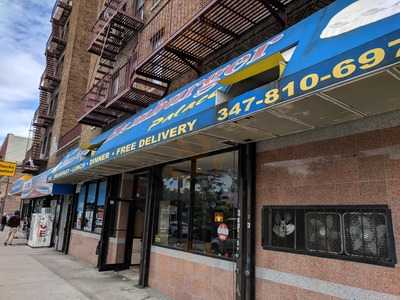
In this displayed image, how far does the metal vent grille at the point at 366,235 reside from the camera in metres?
3.80

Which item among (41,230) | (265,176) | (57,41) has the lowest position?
(41,230)

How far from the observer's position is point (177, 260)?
23.7ft

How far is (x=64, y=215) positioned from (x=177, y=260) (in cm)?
1158

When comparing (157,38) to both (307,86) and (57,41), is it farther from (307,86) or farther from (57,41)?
(57,41)

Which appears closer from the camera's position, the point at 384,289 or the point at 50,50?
the point at 384,289

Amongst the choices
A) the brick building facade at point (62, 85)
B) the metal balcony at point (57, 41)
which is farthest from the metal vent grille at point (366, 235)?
the metal balcony at point (57, 41)

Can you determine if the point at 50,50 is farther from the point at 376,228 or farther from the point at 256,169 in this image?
the point at 376,228

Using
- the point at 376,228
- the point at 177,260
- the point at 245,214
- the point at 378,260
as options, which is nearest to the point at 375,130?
the point at 376,228

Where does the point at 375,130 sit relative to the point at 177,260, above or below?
above

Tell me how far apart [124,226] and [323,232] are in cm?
759

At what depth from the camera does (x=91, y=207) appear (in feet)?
42.2

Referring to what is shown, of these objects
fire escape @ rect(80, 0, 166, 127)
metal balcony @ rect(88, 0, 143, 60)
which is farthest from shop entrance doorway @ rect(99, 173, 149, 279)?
metal balcony @ rect(88, 0, 143, 60)

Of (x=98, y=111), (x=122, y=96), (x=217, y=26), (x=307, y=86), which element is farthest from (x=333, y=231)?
(x=98, y=111)

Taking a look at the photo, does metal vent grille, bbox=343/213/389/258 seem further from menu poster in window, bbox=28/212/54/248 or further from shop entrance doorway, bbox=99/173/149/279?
menu poster in window, bbox=28/212/54/248
